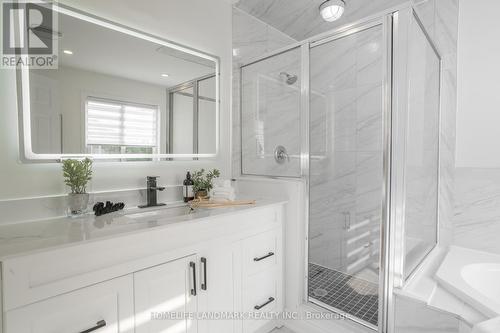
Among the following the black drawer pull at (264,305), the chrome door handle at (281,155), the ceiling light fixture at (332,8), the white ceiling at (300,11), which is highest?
the white ceiling at (300,11)

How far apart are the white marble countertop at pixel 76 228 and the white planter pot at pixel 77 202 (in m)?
0.04

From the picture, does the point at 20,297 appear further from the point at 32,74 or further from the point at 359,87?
the point at 359,87

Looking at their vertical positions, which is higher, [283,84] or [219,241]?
[283,84]

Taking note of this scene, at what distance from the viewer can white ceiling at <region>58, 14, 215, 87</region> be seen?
1411mm

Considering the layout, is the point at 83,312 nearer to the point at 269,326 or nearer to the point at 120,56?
the point at 269,326

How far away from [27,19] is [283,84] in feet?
5.24

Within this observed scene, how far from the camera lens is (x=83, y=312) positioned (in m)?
0.95

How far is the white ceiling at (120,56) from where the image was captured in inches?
55.6

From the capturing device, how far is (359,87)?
222cm

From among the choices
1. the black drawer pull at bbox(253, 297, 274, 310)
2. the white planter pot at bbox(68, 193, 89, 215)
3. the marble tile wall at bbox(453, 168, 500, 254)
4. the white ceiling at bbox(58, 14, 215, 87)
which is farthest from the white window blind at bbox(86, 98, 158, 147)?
the marble tile wall at bbox(453, 168, 500, 254)

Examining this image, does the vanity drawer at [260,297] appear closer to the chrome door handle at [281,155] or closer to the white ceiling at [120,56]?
the chrome door handle at [281,155]

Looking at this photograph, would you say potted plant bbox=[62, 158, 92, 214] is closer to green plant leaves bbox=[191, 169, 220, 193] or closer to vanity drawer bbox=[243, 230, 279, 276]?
green plant leaves bbox=[191, 169, 220, 193]

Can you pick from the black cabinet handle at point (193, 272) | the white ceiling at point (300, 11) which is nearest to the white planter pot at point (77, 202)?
the black cabinet handle at point (193, 272)

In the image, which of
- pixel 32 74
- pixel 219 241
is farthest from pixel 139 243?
pixel 32 74
